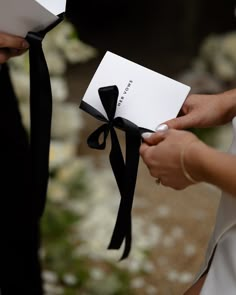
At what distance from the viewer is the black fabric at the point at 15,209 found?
1.14m

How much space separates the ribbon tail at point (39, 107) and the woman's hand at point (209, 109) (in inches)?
8.9

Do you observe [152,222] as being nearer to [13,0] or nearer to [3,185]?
[3,185]

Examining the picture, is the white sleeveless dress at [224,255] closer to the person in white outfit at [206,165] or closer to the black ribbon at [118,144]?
the person in white outfit at [206,165]

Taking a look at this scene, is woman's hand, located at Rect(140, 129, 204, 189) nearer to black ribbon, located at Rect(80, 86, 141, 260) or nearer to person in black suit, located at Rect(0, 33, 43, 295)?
black ribbon, located at Rect(80, 86, 141, 260)

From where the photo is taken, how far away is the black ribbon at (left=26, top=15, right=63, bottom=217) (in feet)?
2.87

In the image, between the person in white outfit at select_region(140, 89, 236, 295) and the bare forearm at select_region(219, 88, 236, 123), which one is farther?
the bare forearm at select_region(219, 88, 236, 123)

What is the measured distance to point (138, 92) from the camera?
0.80 metres

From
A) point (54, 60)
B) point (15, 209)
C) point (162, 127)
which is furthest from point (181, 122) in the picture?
point (54, 60)

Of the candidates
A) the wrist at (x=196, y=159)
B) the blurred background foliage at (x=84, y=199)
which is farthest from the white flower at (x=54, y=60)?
A: the wrist at (x=196, y=159)

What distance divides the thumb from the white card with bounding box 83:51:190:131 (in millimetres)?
12

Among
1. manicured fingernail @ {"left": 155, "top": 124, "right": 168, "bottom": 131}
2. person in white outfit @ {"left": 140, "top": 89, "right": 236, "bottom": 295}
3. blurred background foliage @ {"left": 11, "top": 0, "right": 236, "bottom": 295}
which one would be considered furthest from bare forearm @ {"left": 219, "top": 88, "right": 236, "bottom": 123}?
blurred background foliage @ {"left": 11, "top": 0, "right": 236, "bottom": 295}

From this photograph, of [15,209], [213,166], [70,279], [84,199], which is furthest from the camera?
[84,199]

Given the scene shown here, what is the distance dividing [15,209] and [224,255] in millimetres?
581

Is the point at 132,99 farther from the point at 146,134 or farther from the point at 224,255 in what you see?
the point at 224,255
